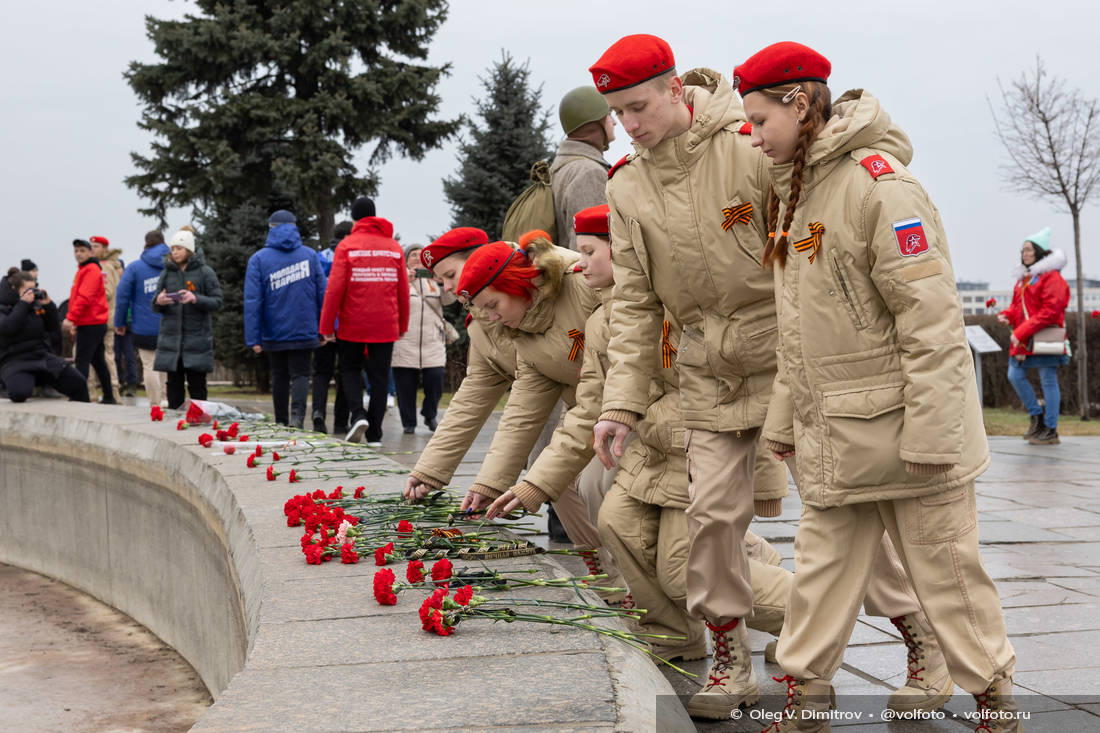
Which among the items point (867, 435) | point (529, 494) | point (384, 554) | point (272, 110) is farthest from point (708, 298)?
point (272, 110)

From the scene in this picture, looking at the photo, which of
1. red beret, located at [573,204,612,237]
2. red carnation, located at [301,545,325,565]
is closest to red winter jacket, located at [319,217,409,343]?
red beret, located at [573,204,612,237]

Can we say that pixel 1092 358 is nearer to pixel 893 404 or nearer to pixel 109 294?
pixel 109 294

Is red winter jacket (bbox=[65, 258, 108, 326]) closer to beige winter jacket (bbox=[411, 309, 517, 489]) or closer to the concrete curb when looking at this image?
the concrete curb

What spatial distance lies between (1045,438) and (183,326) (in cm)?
863

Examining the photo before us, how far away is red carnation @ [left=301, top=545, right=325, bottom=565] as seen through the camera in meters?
3.75

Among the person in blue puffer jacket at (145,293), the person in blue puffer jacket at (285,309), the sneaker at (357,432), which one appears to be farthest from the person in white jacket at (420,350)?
the person in blue puffer jacket at (145,293)

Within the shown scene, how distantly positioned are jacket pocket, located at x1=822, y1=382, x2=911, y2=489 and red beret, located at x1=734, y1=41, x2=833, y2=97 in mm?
833

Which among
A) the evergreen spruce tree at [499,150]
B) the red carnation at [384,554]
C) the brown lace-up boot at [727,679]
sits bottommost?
the brown lace-up boot at [727,679]

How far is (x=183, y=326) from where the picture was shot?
Result: 10.9 m

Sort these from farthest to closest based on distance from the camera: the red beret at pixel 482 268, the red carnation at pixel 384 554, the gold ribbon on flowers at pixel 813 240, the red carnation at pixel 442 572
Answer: the red beret at pixel 482 268 → the red carnation at pixel 384 554 → the red carnation at pixel 442 572 → the gold ribbon on flowers at pixel 813 240

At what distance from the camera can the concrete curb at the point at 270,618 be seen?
2289 millimetres

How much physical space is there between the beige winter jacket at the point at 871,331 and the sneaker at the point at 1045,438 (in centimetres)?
980

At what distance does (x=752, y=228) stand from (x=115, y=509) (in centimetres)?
538

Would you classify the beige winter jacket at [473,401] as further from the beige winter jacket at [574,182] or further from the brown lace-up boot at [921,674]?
the brown lace-up boot at [921,674]
